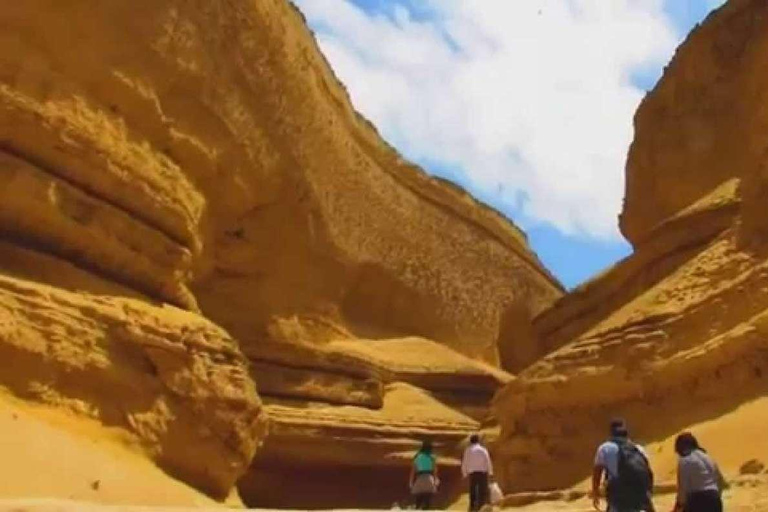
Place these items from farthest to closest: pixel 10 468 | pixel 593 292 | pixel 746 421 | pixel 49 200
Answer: pixel 593 292
pixel 49 200
pixel 746 421
pixel 10 468

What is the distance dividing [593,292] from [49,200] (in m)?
9.30

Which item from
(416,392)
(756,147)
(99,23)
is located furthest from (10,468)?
(416,392)

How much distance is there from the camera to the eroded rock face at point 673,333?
14.9 meters

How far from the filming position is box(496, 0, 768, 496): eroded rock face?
49.0 ft

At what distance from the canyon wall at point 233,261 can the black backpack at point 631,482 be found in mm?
8224

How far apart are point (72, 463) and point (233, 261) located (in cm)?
1395

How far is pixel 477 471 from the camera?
13.1m

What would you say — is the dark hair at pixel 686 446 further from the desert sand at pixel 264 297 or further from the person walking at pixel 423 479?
the person walking at pixel 423 479

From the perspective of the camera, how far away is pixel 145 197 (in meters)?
18.0

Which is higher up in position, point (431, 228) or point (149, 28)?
point (431, 228)

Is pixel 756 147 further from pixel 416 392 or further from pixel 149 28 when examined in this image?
pixel 416 392

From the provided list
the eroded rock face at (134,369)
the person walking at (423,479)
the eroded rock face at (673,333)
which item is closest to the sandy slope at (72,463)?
the eroded rock face at (134,369)

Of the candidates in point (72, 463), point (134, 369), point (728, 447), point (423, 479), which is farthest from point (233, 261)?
point (728, 447)


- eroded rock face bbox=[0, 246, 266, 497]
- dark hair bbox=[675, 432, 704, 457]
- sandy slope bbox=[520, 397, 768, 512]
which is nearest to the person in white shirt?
sandy slope bbox=[520, 397, 768, 512]
